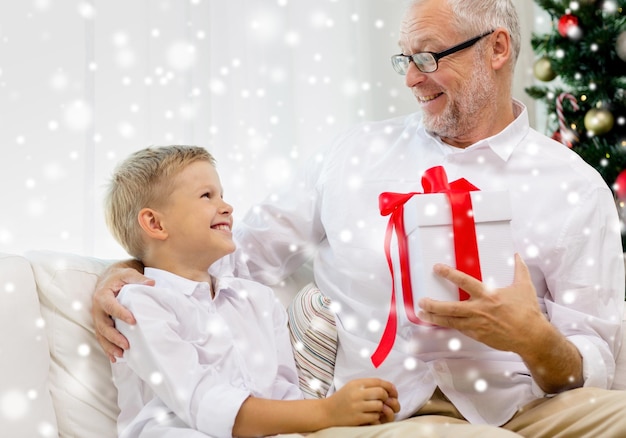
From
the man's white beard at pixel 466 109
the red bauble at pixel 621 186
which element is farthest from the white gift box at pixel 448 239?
the red bauble at pixel 621 186

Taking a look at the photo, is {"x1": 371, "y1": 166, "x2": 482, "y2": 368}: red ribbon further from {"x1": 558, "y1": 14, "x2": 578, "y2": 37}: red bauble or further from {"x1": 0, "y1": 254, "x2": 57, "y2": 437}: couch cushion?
{"x1": 558, "y1": 14, "x2": 578, "y2": 37}: red bauble

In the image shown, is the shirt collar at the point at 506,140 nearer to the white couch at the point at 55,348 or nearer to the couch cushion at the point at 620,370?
the couch cushion at the point at 620,370

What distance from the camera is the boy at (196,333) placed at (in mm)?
1297

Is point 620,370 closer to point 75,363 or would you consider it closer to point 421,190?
point 421,190

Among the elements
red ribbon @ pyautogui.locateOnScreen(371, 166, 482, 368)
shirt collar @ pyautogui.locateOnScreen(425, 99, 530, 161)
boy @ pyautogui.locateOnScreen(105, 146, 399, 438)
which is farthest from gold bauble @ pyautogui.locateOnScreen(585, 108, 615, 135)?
boy @ pyautogui.locateOnScreen(105, 146, 399, 438)

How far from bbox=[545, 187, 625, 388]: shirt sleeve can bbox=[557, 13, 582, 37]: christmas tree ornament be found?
3.53 feet

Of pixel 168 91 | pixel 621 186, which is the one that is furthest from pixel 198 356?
pixel 621 186

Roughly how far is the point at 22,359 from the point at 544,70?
Answer: 6.77 ft

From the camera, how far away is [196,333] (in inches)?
56.2

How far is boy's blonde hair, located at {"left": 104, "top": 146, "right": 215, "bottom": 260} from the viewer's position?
5.06 ft

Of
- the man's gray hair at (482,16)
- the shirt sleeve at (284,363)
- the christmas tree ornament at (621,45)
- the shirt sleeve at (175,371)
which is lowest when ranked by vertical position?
the shirt sleeve at (284,363)

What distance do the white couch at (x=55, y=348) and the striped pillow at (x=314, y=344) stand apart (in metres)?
0.43

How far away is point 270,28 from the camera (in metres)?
2.32

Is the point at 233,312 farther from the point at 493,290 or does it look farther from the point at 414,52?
the point at 414,52
